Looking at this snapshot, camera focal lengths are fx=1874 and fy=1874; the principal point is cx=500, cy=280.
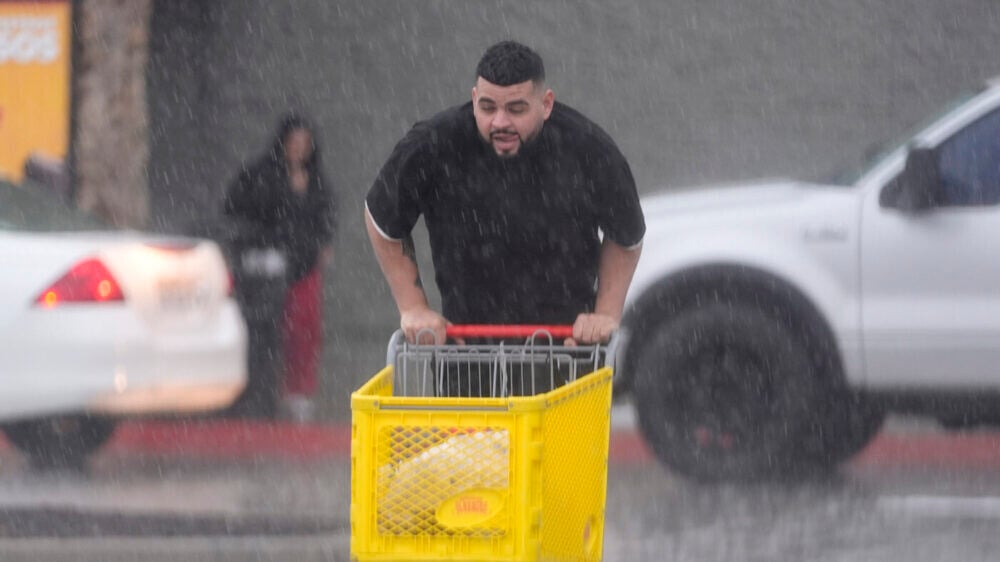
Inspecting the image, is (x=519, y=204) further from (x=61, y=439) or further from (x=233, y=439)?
(x=233, y=439)

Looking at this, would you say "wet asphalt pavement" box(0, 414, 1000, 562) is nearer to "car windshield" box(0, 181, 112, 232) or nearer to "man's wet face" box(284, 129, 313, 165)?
"car windshield" box(0, 181, 112, 232)

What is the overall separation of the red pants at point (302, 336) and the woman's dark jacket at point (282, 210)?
10 centimetres

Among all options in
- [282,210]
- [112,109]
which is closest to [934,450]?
[282,210]

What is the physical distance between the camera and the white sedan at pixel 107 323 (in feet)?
27.1

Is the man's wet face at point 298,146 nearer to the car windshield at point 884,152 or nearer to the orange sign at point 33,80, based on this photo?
the orange sign at point 33,80

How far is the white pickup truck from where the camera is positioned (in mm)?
8695

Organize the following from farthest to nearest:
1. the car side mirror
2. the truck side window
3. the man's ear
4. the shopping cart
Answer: the truck side window → the car side mirror → the man's ear → the shopping cart

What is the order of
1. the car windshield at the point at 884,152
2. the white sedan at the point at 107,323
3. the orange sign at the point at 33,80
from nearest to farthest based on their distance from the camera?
the white sedan at the point at 107,323 → the car windshield at the point at 884,152 → the orange sign at the point at 33,80

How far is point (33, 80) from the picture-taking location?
14039mm

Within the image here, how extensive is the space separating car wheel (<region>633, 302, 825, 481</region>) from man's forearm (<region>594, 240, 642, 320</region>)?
3635 mm

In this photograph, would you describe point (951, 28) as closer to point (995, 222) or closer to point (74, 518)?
point (995, 222)

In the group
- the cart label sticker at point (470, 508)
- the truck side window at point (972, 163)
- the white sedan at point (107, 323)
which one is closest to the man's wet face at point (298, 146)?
the white sedan at point (107, 323)

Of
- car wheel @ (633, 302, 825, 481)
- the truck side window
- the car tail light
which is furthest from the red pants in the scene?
the truck side window

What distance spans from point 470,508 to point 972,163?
5.42 m
